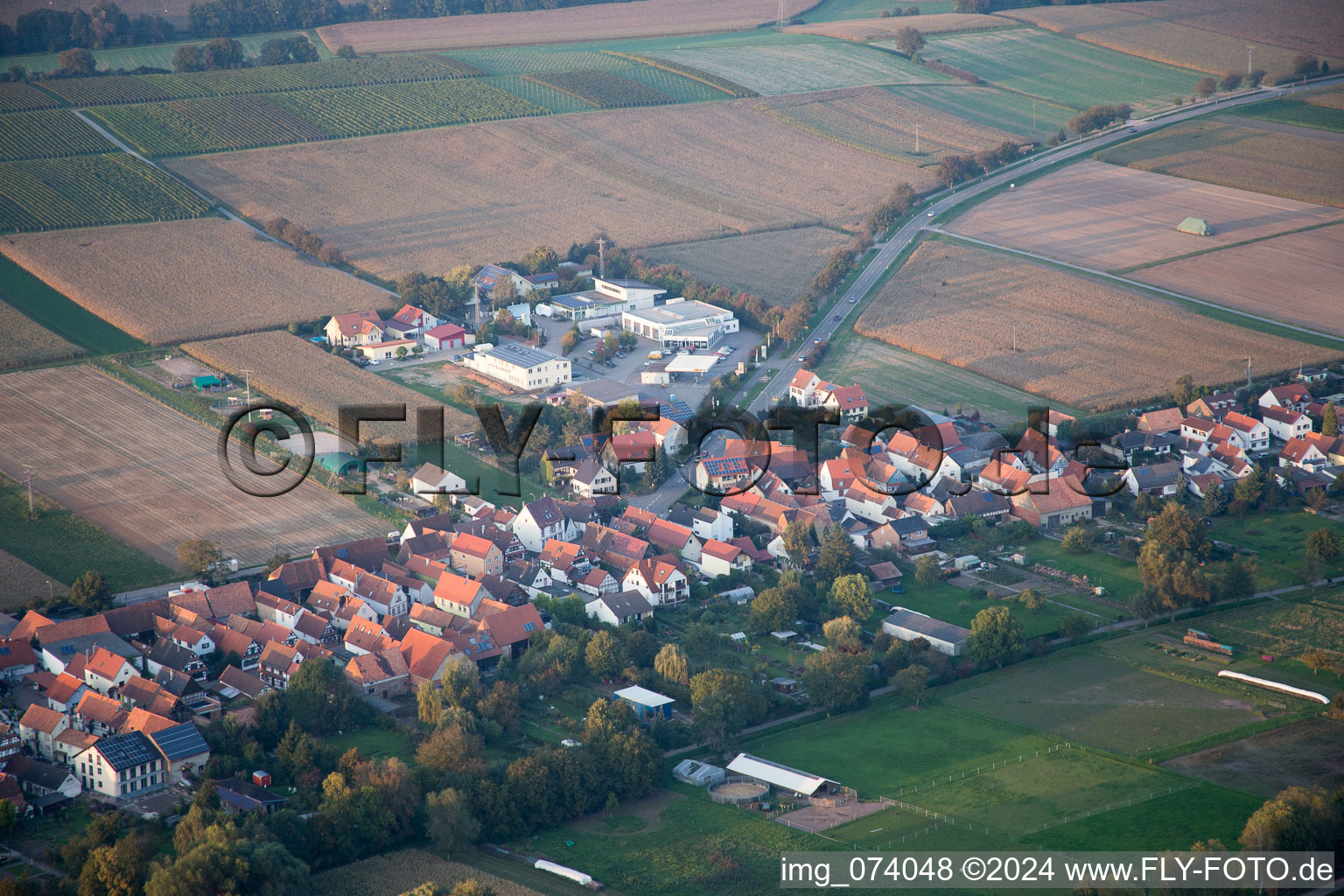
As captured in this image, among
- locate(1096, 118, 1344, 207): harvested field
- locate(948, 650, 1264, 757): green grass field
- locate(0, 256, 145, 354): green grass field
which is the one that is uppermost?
locate(1096, 118, 1344, 207): harvested field

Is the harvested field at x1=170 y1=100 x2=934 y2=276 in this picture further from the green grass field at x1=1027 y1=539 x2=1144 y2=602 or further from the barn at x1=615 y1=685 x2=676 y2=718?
the barn at x1=615 y1=685 x2=676 y2=718

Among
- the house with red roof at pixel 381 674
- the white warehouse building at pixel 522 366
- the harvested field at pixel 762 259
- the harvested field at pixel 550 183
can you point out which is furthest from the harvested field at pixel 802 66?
the house with red roof at pixel 381 674

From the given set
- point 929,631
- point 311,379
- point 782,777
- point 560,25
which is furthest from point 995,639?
point 560,25

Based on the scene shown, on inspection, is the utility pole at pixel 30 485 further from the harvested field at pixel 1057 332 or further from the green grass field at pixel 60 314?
the harvested field at pixel 1057 332

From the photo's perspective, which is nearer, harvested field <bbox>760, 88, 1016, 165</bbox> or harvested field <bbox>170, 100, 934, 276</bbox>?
harvested field <bbox>170, 100, 934, 276</bbox>

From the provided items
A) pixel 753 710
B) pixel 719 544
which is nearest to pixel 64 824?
pixel 753 710

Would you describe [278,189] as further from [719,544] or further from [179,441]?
[719,544]

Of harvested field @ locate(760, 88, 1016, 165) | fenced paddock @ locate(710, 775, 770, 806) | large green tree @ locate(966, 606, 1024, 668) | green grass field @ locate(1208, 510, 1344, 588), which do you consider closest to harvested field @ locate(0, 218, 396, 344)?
harvested field @ locate(760, 88, 1016, 165)
